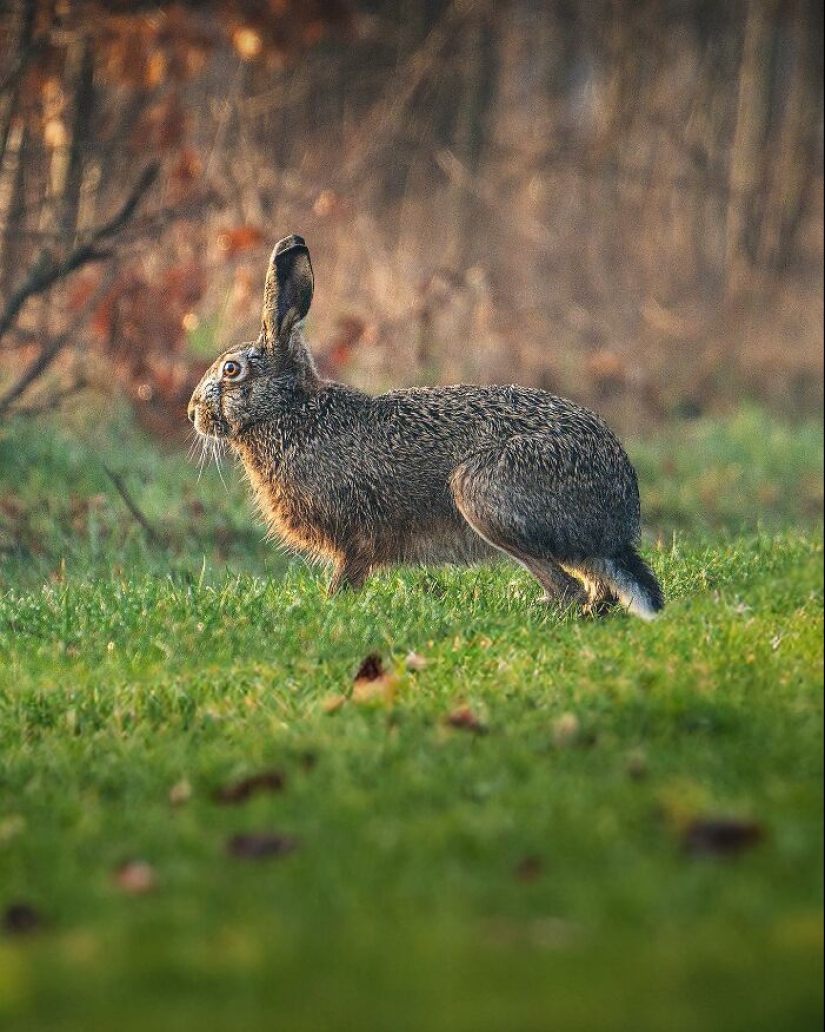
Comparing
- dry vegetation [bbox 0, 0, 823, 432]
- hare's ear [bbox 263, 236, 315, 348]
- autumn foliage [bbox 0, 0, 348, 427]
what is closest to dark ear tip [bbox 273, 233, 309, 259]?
hare's ear [bbox 263, 236, 315, 348]

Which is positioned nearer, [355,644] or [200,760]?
[200,760]

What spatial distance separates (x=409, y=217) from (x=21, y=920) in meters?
19.3

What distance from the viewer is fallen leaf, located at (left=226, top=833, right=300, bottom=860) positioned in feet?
16.1

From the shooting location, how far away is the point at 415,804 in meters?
5.29

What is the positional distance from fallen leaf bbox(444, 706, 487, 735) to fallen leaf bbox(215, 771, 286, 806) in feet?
2.44

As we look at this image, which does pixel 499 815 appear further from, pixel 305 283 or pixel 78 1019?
pixel 305 283

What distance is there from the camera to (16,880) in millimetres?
4922

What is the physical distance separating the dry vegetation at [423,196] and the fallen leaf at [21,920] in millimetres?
7830

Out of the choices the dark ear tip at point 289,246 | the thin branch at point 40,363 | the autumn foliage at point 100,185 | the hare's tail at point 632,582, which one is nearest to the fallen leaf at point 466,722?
the hare's tail at point 632,582

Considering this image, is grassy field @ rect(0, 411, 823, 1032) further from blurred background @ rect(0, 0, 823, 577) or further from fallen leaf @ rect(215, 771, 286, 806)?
blurred background @ rect(0, 0, 823, 577)

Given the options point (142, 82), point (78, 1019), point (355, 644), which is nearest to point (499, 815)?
point (78, 1019)

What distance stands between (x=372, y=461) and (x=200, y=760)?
2798 millimetres

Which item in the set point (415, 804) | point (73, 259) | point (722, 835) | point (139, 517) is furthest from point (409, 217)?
point (722, 835)

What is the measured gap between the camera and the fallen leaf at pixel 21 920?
4.59m
